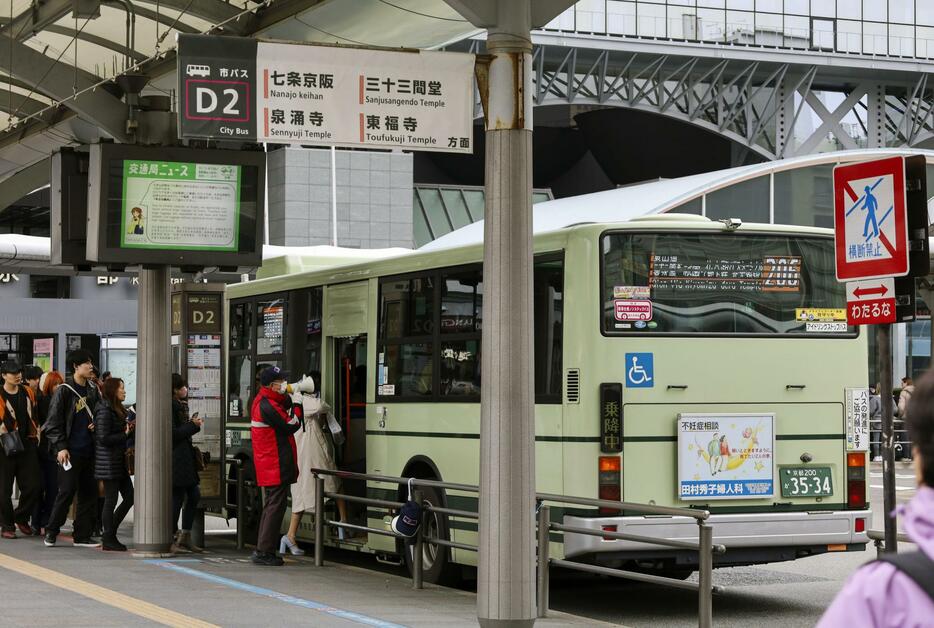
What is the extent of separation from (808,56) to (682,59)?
4.92 metres

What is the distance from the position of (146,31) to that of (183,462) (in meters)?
3.69

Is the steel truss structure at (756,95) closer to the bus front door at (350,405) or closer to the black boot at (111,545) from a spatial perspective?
the bus front door at (350,405)

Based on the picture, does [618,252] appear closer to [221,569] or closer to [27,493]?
[221,569]

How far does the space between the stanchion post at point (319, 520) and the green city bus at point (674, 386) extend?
3.20 feet

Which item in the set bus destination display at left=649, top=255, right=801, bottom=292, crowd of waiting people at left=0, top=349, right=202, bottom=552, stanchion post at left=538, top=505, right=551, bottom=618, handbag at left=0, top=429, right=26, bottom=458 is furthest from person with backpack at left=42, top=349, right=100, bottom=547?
bus destination display at left=649, top=255, right=801, bottom=292

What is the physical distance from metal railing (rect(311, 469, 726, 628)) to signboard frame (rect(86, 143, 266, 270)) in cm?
202

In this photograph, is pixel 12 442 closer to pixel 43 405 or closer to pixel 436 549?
pixel 43 405

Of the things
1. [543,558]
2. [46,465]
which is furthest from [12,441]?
[543,558]

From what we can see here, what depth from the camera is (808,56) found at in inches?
2105

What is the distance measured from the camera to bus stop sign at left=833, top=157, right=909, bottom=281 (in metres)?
7.41

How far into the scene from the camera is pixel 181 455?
1299 cm

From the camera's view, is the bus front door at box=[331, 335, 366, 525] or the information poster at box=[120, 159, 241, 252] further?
the bus front door at box=[331, 335, 366, 525]

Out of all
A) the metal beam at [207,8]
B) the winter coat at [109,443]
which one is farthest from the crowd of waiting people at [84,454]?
the metal beam at [207,8]

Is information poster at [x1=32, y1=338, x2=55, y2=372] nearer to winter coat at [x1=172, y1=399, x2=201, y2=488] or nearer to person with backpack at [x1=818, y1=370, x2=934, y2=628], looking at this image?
winter coat at [x1=172, y1=399, x2=201, y2=488]
